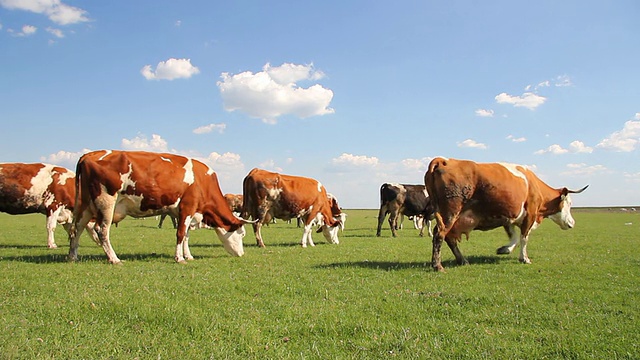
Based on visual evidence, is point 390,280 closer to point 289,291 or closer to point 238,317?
point 289,291

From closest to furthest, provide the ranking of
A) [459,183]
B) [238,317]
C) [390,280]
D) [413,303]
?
[238,317], [413,303], [390,280], [459,183]

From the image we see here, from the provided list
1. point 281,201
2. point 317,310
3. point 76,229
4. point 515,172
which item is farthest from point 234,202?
point 317,310

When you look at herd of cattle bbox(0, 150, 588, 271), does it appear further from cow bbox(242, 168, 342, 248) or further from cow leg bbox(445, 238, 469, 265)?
cow bbox(242, 168, 342, 248)

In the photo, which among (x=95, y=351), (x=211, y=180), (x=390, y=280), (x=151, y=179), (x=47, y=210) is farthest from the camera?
(x=47, y=210)

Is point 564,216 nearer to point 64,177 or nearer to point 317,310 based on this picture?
point 317,310

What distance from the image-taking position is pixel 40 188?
15.7 metres

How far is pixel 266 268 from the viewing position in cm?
1079

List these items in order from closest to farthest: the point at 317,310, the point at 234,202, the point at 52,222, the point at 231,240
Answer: the point at 317,310 < the point at 231,240 < the point at 52,222 < the point at 234,202

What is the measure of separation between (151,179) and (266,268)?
3.91 meters

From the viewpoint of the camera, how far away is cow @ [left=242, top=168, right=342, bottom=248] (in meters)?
17.7

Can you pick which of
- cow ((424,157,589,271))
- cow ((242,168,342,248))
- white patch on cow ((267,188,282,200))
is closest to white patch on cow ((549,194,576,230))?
cow ((424,157,589,271))


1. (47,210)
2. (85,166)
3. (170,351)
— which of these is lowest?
(170,351)

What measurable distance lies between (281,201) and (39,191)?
8654 mm

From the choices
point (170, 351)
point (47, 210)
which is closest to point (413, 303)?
point (170, 351)
